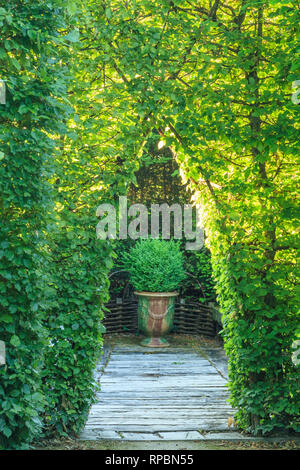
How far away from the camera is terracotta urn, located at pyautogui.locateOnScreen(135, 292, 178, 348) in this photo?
836 centimetres

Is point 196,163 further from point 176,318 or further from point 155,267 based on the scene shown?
point 176,318

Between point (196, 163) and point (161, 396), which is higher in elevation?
point (196, 163)

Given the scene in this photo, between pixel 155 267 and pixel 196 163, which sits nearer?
pixel 196 163

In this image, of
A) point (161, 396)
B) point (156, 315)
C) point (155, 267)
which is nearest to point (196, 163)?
point (161, 396)

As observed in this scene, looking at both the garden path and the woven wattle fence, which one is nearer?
the garden path

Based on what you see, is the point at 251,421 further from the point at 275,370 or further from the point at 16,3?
the point at 16,3

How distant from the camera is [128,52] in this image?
148 inches

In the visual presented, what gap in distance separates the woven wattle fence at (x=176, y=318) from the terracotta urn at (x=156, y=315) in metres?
0.67

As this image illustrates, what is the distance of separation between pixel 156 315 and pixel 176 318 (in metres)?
0.93

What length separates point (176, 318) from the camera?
30.2ft

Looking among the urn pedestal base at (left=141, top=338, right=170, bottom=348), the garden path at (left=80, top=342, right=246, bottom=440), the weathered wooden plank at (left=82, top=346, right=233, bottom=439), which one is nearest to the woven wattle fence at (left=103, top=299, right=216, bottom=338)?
the urn pedestal base at (left=141, top=338, right=170, bottom=348)

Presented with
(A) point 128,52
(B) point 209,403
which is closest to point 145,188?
(B) point 209,403

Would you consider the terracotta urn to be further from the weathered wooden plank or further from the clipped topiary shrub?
the weathered wooden plank

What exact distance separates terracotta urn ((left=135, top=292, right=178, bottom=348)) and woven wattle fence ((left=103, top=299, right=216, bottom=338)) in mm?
669
